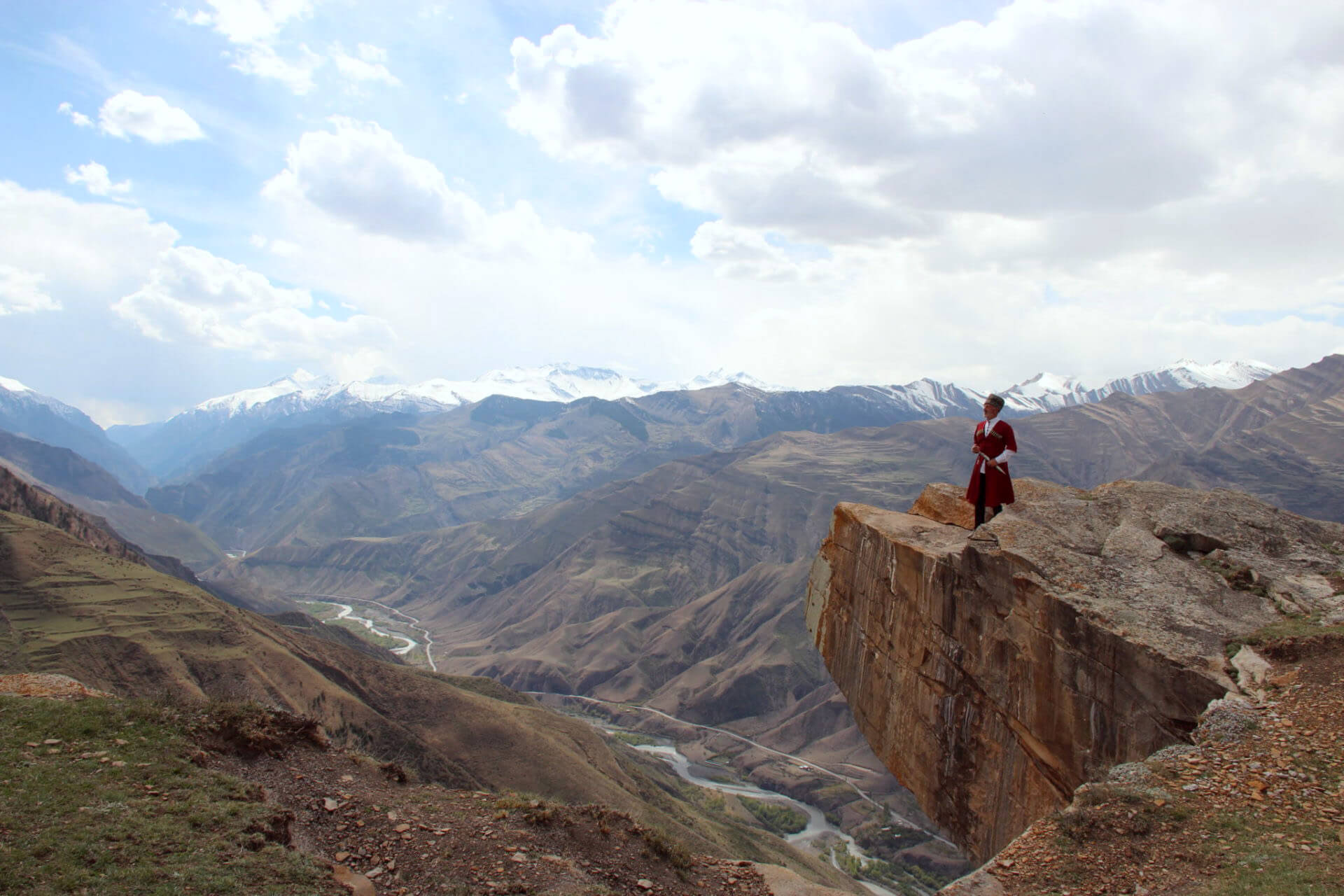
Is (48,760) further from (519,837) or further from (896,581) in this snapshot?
(896,581)

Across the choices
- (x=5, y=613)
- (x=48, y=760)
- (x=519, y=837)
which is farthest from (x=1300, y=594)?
(x=5, y=613)

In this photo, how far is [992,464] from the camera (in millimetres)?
18188

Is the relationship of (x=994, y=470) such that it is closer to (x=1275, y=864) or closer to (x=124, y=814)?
(x=1275, y=864)

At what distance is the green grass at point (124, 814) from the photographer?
10.5 m

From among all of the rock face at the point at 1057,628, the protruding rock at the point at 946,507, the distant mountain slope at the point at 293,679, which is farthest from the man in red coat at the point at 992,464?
the distant mountain slope at the point at 293,679

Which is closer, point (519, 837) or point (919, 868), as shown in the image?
point (519, 837)

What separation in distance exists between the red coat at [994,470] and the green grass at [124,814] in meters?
16.8

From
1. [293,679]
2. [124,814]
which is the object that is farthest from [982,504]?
[293,679]

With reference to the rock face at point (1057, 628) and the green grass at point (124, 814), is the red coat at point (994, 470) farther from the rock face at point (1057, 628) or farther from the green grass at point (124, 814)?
the green grass at point (124, 814)

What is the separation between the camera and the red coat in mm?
17672

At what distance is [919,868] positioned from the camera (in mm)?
92688

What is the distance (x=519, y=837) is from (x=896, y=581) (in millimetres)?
12017

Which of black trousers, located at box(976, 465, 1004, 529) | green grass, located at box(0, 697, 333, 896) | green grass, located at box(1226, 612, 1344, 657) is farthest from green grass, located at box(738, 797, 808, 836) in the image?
green grass, located at box(0, 697, 333, 896)

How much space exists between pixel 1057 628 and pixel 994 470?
16.2ft
